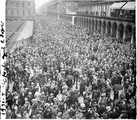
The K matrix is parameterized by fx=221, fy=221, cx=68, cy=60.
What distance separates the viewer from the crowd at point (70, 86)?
30.3 ft

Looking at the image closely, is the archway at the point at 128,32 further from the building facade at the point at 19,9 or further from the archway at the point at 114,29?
the building facade at the point at 19,9

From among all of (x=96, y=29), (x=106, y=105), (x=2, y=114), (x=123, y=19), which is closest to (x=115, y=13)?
(x=123, y=19)

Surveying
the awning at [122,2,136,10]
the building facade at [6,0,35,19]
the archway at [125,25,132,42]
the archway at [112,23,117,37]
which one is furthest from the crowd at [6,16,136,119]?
the building facade at [6,0,35,19]

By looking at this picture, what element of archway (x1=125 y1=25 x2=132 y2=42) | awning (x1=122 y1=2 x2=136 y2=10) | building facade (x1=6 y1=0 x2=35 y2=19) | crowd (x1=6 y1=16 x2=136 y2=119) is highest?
building facade (x1=6 y1=0 x2=35 y2=19)

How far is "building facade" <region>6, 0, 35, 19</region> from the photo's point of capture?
69500 millimetres

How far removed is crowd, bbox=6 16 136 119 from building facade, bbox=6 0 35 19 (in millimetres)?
53594

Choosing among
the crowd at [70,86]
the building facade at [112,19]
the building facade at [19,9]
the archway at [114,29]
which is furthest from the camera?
the building facade at [19,9]

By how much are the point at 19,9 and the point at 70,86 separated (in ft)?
206

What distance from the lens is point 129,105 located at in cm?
941

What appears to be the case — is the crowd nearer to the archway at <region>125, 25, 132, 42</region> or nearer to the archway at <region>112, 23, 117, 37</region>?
the archway at <region>125, 25, 132, 42</region>

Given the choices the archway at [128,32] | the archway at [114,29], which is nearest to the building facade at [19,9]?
the archway at [114,29]

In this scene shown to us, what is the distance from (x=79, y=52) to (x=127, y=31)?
9253 millimetres

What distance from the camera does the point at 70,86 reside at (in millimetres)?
12891

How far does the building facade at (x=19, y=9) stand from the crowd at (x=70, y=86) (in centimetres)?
5359
